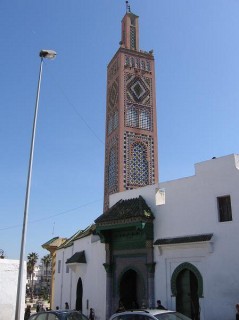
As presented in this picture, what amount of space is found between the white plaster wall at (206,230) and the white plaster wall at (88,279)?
11.4 feet

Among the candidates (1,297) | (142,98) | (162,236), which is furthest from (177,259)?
(142,98)

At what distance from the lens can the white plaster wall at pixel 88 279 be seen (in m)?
17.0

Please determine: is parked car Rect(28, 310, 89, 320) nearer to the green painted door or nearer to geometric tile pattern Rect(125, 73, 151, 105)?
the green painted door

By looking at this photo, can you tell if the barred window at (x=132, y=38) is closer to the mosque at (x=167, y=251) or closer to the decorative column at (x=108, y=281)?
the mosque at (x=167, y=251)

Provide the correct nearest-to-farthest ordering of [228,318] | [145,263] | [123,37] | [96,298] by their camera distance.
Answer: [228,318] → [145,263] → [96,298] → [123,37]

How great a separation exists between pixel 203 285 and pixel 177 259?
4.68 feet

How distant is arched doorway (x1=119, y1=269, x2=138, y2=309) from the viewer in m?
15.9

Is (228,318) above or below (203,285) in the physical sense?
below

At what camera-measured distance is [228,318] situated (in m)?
12.1

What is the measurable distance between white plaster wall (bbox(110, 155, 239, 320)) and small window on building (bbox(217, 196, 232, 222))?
0.16m

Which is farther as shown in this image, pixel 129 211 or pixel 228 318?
pixel 129 211

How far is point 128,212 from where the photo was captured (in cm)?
1547

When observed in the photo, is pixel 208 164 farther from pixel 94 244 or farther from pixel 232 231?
pixel 94 244

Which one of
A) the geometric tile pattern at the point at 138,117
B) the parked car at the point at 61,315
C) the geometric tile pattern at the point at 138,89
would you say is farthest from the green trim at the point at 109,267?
the geometric tile pattern at the point at 138,89
